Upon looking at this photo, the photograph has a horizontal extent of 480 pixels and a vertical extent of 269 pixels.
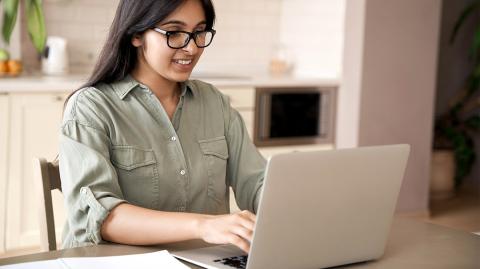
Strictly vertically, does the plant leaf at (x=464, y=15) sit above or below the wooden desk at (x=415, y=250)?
above

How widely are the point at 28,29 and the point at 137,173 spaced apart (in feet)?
7.79

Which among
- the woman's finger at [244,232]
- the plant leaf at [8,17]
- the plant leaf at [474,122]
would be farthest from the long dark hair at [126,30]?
the plant leaf at [474,122]

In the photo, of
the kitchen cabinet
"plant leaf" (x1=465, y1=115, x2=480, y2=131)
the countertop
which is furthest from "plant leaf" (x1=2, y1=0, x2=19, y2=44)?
"plant leaf" (x1=465, y1=115, x2=480, y2=131)

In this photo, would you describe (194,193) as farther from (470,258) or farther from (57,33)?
(57,33)

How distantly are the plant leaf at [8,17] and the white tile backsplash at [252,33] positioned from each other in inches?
20.0

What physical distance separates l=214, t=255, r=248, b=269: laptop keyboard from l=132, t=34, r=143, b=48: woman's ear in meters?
0.67

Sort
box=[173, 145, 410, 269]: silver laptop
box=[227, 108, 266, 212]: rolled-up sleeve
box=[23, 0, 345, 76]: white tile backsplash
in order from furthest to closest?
box=[23, 0, 345, 76]: white tile backsplash → box=[227, 108, 266, 212]: rolled-up sleeve → box=[173, 145, 410, 269]: silver laptop

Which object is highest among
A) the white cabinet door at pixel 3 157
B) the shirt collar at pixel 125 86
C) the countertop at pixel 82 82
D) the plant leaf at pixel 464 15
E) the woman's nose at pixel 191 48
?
the plant leaf at pixel 464 15

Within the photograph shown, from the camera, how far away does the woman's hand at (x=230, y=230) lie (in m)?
1.50

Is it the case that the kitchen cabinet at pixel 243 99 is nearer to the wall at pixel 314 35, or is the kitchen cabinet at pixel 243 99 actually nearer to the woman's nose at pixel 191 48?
the wall at pixel 314 35

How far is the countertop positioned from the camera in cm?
373

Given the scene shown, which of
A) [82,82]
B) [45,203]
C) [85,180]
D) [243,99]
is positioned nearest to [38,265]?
[85,180]

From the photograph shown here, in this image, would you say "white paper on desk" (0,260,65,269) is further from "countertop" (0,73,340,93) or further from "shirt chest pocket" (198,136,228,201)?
"countertop" (0,73,340,93)

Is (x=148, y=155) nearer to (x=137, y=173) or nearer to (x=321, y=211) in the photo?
(x=137, y=173)
